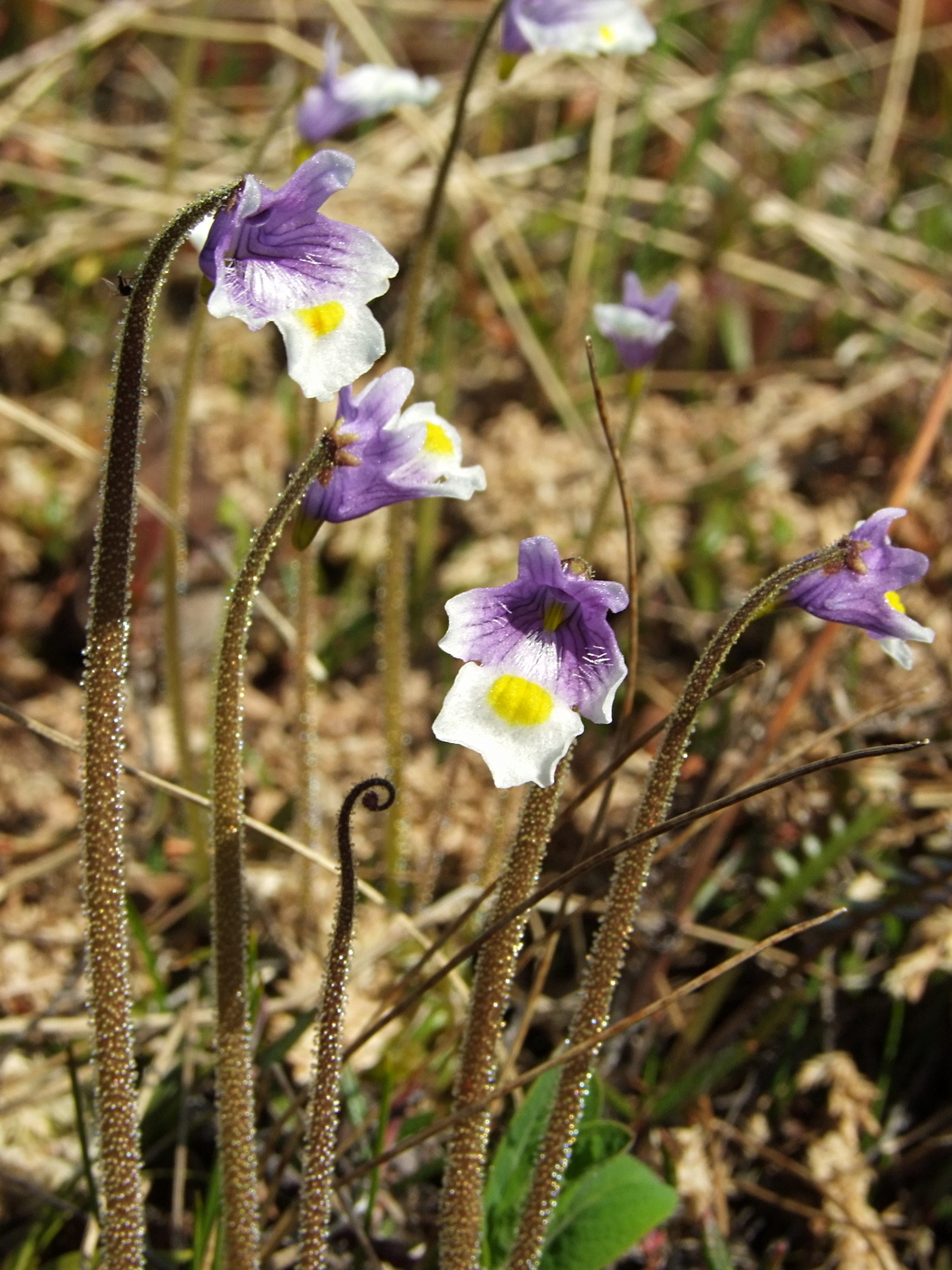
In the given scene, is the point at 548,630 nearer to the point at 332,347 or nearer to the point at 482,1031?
the point at 332,347

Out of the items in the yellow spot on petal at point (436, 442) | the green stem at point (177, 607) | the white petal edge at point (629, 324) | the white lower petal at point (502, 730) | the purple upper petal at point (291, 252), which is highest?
the white petal edge at point (629, 324)

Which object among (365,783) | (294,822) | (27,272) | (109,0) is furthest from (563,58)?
(365,783)

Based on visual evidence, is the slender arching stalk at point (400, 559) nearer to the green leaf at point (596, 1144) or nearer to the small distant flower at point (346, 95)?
the small distant flower at point (346, 95)

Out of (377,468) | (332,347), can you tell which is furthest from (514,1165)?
(332,347)

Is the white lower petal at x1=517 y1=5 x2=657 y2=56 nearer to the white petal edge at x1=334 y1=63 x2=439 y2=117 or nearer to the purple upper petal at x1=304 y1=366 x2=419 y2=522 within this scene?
the white petal edge at x1=334 y1=63 x2=439 y2=117

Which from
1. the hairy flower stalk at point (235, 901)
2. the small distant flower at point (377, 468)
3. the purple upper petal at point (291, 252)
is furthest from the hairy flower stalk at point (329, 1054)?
the purple upper petal at point (291, 252)

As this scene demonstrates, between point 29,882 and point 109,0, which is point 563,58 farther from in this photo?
point 29,882
